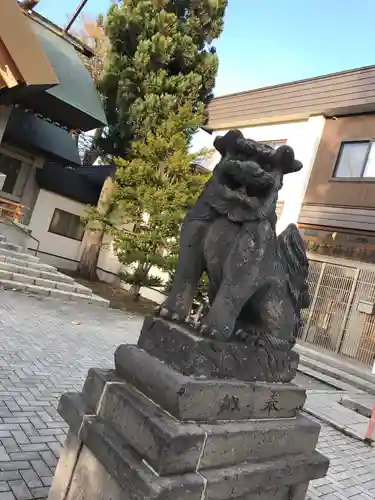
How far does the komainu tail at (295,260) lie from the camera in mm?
3037

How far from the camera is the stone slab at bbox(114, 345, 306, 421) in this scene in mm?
2201

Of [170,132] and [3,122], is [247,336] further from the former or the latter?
[3,122]

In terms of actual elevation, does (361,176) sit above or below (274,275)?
above

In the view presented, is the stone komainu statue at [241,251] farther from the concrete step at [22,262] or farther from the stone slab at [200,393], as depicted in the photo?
the concrete step at [22,262]

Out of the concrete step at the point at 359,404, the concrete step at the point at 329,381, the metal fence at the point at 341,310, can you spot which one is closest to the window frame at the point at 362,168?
the metal fence at the point at 341,310

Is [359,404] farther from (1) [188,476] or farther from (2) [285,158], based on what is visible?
(1) [188,476]

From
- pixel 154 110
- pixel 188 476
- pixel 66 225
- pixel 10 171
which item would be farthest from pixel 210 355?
pixel 66 225

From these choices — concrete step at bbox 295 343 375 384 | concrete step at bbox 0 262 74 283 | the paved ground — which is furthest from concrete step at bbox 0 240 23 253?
concrete step at bbox 295 343 375 384

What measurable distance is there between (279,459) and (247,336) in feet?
2.47

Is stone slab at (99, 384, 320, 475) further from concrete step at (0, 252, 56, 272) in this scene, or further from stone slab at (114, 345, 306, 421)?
concrete step at (0, 252, 56, 272)

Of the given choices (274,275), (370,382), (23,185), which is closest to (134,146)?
(23,185)

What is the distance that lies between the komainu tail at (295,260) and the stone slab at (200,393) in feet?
2.16

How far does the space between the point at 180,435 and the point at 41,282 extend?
999 centimetres

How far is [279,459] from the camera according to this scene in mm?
2561
